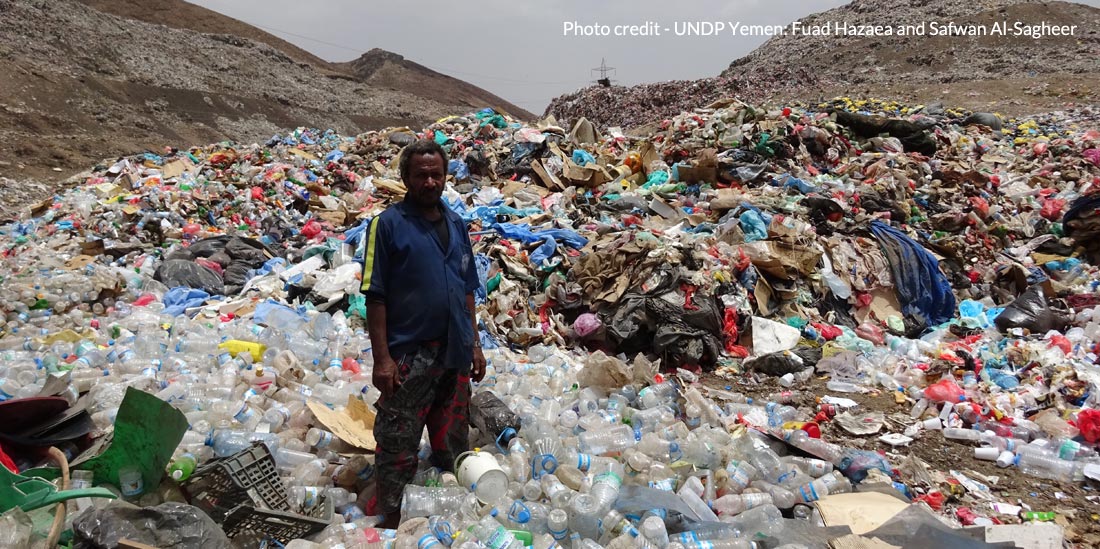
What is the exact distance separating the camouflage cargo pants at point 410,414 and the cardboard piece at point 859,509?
1.51 meters

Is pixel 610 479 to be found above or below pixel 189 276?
below

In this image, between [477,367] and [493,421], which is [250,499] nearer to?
[477,367]

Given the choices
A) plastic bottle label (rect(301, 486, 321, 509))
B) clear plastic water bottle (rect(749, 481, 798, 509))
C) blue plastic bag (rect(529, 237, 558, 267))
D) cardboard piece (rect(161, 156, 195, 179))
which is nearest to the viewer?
plastic bottle label (rect(301, 486, 321, 509))

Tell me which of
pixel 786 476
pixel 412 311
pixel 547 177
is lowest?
pixel 786 476

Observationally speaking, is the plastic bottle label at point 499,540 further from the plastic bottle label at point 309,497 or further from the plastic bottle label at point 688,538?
the plastic bottle label at point 309,497

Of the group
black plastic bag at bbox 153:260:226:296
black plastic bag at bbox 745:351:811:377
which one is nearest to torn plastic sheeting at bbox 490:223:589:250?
black plastic bag at bbox 745:351:811:377

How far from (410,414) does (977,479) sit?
2.75 m

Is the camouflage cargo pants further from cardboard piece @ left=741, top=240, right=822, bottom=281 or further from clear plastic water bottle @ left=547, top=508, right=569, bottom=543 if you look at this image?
cardboard piece @ left=741, top=240, right=822, bottom=281

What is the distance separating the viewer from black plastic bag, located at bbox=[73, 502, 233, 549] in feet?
5.74

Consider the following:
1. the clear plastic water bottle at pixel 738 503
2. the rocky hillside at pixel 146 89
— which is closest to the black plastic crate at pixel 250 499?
the clear plastic water bottle at pixel 738 503

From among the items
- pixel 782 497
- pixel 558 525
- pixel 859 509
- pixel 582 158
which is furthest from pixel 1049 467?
pixel 582 158

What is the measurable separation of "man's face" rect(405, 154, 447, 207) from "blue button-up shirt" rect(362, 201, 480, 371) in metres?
0.06

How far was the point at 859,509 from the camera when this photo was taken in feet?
7.61

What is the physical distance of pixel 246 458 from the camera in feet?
7.46
